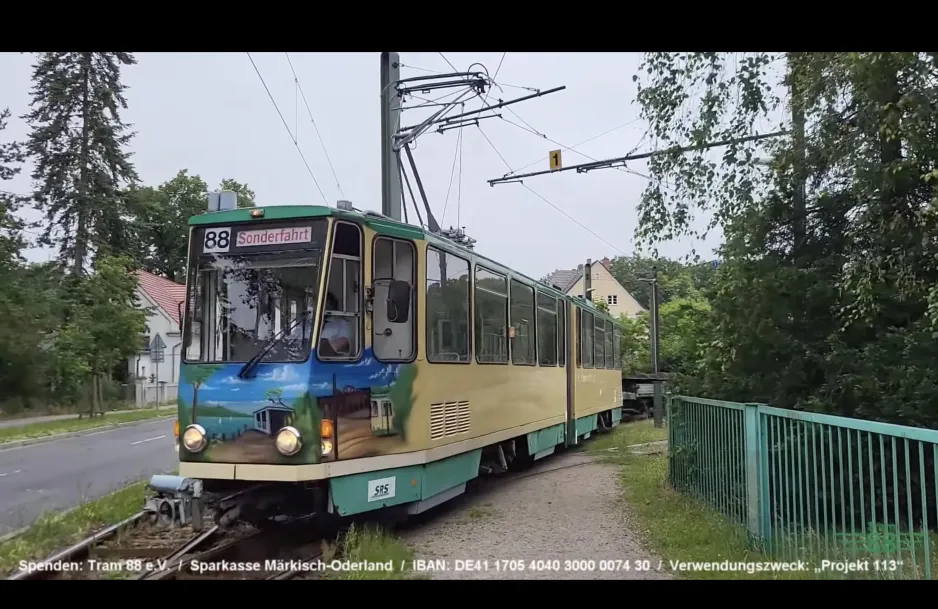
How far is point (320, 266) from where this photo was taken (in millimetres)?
6812

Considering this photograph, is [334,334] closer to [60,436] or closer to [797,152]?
[797,152]

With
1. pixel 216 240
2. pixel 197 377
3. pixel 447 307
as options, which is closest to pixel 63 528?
pixel 197 377

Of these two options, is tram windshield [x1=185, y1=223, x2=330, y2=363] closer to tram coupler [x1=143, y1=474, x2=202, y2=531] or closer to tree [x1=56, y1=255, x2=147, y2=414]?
tram coupler [x1=143, y1=474, x2=202, y2=531]

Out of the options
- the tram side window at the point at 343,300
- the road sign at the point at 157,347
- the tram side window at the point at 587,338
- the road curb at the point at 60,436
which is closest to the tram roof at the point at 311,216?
the tram side window at the point at 343,300

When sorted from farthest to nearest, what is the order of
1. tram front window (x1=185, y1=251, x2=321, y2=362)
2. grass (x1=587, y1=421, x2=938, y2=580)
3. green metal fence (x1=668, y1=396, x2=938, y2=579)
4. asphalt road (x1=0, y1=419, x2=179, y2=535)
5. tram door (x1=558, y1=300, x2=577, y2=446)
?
tram door (x1=558, y1=300, x2=577, y2=446), asphalt road (x1=0, y1=419, x2=179, y2=535), tram front window (x1=185, y1=251, x2=321, y2=362), grass (x1=587, y1=421, x2=938, y2=580), green metal fence (x1=668, y1=396, x2=938, y2=579)

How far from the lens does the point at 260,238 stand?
7.04 metres

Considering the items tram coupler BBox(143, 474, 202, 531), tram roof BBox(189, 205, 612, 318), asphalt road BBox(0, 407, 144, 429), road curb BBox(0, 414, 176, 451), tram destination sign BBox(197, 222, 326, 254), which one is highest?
tram roof BBox(189, 205, 612, 318)

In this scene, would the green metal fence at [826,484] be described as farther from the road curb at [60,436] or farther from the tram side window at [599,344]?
the road curb at [60,436]

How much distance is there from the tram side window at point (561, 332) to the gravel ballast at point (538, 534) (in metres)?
2.68

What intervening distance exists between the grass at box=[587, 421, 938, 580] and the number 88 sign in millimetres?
4583

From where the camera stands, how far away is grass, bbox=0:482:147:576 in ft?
22.7

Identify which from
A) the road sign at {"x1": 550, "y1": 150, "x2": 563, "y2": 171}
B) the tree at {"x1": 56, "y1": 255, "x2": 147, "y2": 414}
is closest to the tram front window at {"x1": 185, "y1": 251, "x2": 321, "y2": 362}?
the road sign at {"x1": 550, "y1": 150, "x2": 563, "y2": 171}

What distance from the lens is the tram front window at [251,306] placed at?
678 centimetres

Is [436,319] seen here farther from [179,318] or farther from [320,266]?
[179,318]
